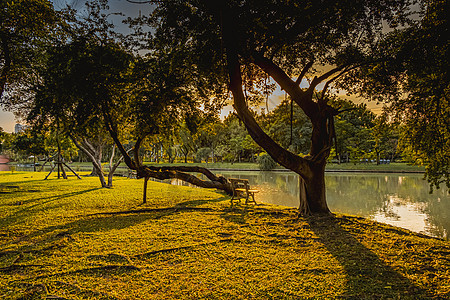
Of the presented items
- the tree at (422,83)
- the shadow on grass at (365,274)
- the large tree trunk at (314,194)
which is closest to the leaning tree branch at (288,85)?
the large tree trunk at (314,194)

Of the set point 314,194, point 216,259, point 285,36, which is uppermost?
point 285,36

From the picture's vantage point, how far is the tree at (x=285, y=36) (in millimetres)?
6598

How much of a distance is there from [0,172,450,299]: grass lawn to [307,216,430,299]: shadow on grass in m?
0.01

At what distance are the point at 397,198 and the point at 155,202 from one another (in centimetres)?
1365

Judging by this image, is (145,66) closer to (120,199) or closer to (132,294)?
(120,199)

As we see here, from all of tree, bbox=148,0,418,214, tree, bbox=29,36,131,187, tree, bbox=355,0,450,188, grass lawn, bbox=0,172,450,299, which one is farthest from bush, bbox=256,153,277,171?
tree, bbox=29,36,131,187

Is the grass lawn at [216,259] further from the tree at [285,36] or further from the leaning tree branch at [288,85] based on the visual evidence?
the leaning tree branch at [288,85]

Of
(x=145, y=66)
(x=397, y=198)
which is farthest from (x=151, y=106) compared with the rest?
(x=397, y=198)

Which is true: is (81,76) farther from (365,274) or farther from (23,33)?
(365,274)

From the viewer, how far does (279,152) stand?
7.21 meters

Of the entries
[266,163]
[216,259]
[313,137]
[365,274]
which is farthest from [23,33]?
[266,163]

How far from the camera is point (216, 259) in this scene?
14.1 ft

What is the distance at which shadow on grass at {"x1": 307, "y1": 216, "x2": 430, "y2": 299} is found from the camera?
3156mm

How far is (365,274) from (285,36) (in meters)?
6.29
